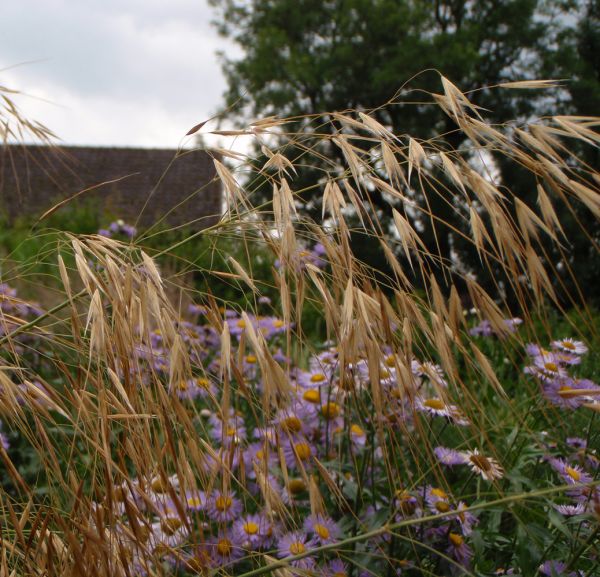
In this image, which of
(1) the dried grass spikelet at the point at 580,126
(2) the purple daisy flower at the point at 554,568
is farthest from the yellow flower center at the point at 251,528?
(1) the dried grass spikelet at the point at 580,126

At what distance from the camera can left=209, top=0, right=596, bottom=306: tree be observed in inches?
502

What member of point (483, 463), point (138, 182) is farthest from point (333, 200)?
point (138, 182)

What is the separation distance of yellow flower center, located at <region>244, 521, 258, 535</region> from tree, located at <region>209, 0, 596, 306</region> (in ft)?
36.6

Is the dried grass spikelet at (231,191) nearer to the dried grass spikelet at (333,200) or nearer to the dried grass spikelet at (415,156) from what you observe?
the dried grass spikelet at (333,200)

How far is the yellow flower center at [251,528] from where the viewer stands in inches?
51.9

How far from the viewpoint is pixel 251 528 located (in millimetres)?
1325

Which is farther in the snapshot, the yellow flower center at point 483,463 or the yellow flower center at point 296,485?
the yellow flower center at point 296,485

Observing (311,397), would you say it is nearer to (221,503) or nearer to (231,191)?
(221,503)

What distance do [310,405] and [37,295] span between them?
2.68m

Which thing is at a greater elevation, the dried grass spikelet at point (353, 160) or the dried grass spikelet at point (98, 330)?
the dried grass spikelet at point (353, 160)

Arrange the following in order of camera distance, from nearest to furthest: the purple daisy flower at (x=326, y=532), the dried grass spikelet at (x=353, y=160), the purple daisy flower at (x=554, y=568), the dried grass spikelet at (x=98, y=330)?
the dried grass spikelet at (x=98, y=330)
the dried grass spikelet at (x=353, y=160)
the purple daisy flower at (x=554, y=568)
the purple daisy flower at (x=326, y=532)

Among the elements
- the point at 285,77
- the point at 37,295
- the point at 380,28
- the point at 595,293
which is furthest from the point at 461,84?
the point at 37,295

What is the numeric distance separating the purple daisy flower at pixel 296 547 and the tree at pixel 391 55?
11.2m

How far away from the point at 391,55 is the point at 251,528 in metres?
13.3
